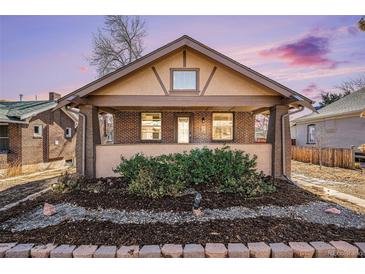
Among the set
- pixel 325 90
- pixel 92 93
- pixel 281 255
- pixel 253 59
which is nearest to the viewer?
pixel 281 255

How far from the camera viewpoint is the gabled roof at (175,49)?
7223mm

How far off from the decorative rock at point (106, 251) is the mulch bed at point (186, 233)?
124 mm

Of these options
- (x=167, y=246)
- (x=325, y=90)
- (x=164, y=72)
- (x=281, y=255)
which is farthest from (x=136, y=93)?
(x=325, y=90)

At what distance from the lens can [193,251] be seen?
3.07 meters

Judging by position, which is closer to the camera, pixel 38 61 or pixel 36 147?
pixel 38 61

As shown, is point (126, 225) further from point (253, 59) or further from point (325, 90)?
point (325, 90)

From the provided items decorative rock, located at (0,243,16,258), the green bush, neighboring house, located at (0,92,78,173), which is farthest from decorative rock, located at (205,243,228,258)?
neighboring house, located at (0,92,78,173)

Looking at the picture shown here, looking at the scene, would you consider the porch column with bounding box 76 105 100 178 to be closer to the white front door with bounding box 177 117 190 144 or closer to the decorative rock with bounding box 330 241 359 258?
the white front door with bounding box 177 117 190 144

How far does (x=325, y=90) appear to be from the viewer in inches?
1107

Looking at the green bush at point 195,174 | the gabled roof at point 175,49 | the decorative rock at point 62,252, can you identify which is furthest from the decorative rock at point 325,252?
the gabled roof at point 175,49

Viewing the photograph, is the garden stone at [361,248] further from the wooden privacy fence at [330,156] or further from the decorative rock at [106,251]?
the wooden privacy fence at [330,156]

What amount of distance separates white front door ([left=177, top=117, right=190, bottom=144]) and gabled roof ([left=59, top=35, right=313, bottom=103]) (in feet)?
14.2

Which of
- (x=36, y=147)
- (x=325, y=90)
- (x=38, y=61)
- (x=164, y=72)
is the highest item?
(x=325, y=90)

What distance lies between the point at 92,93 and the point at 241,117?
716 cm
